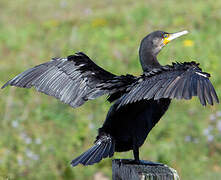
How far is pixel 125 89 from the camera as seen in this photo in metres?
3.60

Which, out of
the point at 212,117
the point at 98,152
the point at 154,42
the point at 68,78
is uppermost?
the point at 154,42

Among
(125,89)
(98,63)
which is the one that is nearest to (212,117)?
(98,63)

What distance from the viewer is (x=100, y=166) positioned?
6.79 m

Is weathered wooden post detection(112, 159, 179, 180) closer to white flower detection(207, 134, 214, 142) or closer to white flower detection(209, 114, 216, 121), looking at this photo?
white flower detection(207, 134, 214, 142)

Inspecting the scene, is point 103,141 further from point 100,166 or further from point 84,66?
point 100,166

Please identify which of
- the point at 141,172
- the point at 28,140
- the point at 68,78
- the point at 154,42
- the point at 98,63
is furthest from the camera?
the point at 98,63

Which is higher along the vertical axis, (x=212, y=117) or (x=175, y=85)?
(x=175, y=85)

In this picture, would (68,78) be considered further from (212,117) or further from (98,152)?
(212,117)

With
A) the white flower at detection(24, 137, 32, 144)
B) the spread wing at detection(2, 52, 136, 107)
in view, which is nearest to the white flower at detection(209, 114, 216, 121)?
the white flower at detection(24, 137, 32, 144)

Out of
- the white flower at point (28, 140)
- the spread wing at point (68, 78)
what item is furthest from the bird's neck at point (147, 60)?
the white flower at point (28, 140)

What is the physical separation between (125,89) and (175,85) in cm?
57

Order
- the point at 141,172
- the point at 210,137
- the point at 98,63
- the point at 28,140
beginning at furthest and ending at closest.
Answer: the point at 98,63 < the point at 210,137 < the point at 28,140 < the point at 141,172

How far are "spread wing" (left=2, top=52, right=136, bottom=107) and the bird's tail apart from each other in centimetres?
40

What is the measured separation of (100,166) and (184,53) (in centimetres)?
397
